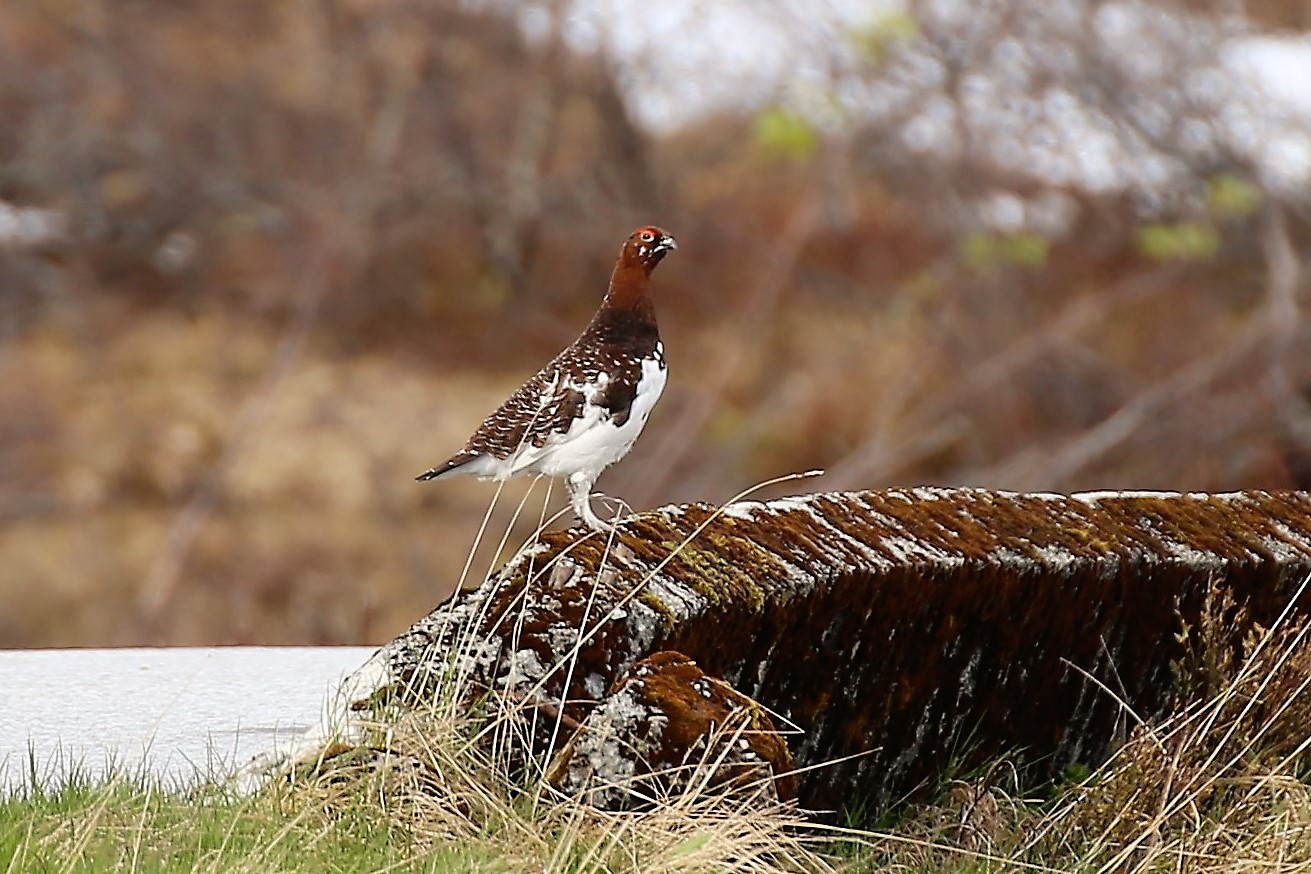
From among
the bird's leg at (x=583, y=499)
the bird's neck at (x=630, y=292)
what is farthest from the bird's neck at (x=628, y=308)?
the bird's leg at (x=583, y=499)

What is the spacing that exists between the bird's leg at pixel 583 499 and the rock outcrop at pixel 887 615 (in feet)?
0.62

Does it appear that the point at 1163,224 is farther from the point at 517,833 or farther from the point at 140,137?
the point at 517,833

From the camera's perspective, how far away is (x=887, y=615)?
13.2 ft

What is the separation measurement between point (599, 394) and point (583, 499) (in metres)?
0.26

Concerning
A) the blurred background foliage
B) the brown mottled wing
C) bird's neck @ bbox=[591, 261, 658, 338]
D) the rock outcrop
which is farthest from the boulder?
the blurred background foliage

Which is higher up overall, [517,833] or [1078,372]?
[1078,372]

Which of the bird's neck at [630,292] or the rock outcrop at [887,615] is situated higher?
the bird's neck at [630,292]

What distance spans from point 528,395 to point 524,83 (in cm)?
982

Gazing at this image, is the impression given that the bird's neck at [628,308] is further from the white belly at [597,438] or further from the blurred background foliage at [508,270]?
the blurred background foliage at [508,270]

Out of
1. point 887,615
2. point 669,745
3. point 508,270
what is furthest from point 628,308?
point 508,270

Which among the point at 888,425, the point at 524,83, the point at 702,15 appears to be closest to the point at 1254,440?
the point at 888,425

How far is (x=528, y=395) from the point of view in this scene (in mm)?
4945

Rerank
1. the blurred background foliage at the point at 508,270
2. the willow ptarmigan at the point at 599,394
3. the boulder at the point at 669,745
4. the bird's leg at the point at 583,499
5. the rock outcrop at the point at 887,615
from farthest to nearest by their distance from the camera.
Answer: the blurred background foliage at the point at 508,270 → the willow ptarmigan at the point at 599,394 → the bird's leg at the point at 583,499 → the rock outcrop at the point at 887,615 → the boulder at the point at 669,745

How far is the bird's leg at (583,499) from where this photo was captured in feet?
13.8
